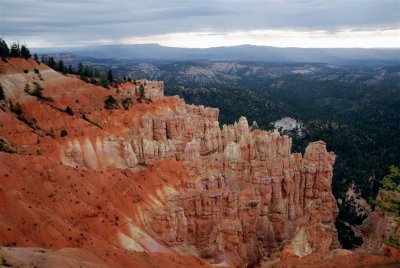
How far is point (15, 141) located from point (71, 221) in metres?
12.6

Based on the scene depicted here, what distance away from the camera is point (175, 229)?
37.8 meters

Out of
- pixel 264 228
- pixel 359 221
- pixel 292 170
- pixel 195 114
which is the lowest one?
pixel 359 221

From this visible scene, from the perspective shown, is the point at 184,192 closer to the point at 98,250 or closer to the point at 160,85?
the point at 98,250

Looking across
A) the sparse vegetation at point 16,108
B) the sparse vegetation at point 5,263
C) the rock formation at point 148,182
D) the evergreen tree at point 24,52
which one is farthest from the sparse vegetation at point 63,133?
the sparse vegetation at point 5,263

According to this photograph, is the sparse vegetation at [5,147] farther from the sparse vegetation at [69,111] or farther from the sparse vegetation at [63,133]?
the sparse vegetation at [69,111]

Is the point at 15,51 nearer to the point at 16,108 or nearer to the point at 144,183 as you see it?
the point at 16,108

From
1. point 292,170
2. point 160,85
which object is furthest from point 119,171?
point 160,85

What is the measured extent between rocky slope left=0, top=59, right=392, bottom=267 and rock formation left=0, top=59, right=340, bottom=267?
11 centimetres

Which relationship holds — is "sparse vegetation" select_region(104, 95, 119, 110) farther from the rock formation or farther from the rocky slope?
the rocky slope

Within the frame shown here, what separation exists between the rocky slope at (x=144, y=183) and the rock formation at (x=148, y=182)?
112 mm

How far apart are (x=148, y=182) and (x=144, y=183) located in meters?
0.45

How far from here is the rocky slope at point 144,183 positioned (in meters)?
30.8

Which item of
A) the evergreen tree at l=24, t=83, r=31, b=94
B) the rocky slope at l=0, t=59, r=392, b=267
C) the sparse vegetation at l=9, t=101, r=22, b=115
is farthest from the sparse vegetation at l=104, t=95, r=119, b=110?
the sparse vegetation at l=9, t=101, r=22, b=115

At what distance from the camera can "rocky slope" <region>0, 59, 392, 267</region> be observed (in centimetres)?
3078
